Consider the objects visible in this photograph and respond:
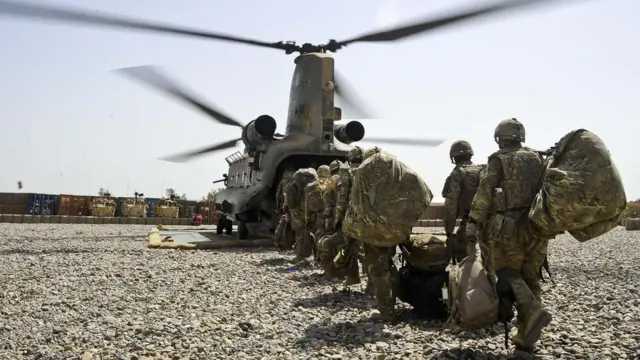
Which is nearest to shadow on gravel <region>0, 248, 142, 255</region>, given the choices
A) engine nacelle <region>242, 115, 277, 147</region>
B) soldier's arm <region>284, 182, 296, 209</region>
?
engine nacelle <region>242, 115, 277, 147</region>

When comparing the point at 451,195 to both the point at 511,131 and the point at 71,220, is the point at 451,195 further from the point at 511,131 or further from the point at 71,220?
the point at 71,220

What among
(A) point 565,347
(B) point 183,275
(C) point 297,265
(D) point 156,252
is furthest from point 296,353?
(D) point 156,252

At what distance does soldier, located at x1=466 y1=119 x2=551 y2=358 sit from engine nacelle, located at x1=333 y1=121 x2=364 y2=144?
807 centimetres

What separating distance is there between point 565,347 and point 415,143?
9.79 m

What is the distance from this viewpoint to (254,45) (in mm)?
9961

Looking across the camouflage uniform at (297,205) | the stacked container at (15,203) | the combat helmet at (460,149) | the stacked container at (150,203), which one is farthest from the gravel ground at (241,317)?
the stacked container at (15,203)

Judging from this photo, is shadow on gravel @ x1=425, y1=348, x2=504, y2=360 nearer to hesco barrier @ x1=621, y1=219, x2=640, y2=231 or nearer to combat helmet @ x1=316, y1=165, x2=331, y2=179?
combat helmet @ x1=316, y1=165, x2=331, y2=179

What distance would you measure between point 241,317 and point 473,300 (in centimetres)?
229

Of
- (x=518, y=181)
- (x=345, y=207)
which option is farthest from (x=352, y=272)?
(x=518, y=181)

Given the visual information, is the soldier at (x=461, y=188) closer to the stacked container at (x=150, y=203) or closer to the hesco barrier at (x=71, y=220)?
the hesco barrier at (x=71, y=220)

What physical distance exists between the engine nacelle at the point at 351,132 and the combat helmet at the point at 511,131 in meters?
8.02

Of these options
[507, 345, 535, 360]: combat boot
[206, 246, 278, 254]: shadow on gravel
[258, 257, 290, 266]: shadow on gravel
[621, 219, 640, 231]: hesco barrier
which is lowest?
[507, 345, 535, 360]: combat boot

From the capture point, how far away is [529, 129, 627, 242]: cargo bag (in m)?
2.95

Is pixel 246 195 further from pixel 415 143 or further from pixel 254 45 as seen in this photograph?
pixel 415 143
